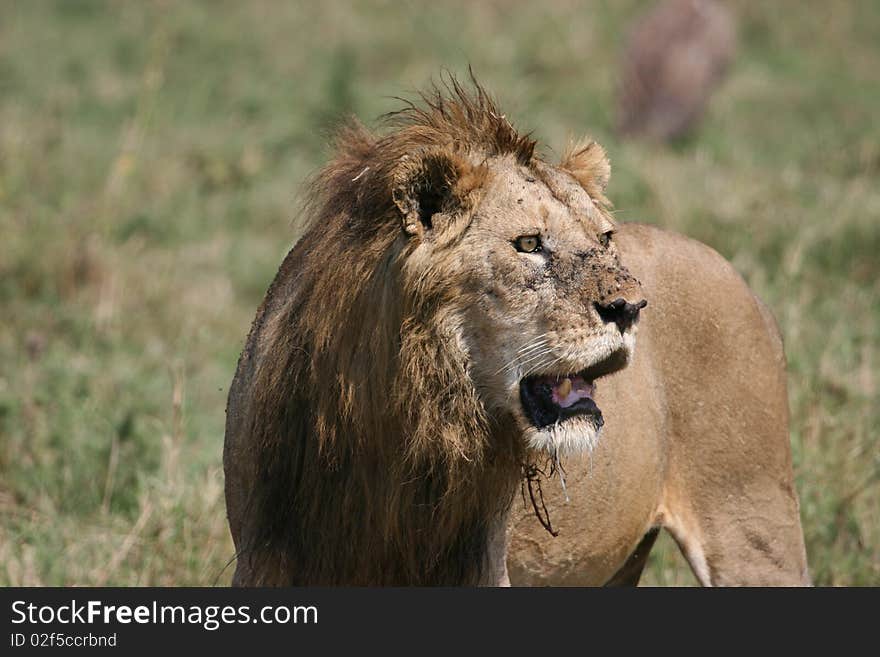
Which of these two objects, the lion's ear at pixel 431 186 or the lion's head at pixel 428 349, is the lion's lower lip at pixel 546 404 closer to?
the lion's head at pixel 428 349

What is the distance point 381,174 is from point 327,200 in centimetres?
29

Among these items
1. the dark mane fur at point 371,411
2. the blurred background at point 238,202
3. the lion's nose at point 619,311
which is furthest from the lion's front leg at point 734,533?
the lion's nose at point 619,311


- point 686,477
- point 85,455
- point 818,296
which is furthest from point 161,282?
point 686,477

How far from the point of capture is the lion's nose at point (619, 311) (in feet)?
10.4

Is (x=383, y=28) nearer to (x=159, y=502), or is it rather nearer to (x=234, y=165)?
(x=234, y=165)

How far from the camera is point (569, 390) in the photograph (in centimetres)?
332

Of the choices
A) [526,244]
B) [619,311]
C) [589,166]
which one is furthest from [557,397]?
[589,166]

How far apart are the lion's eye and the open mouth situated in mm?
288

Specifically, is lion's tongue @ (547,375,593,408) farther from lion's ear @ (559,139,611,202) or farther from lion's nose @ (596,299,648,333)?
lion's ear @ (559,139,611,202)

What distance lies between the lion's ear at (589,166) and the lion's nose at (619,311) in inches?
19.7

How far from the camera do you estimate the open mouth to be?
3.24 m

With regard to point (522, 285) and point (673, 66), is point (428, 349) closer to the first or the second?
point (522, 285)

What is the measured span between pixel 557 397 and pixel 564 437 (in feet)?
0.32

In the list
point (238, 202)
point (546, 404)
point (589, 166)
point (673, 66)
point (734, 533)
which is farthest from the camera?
point (673, 66)
